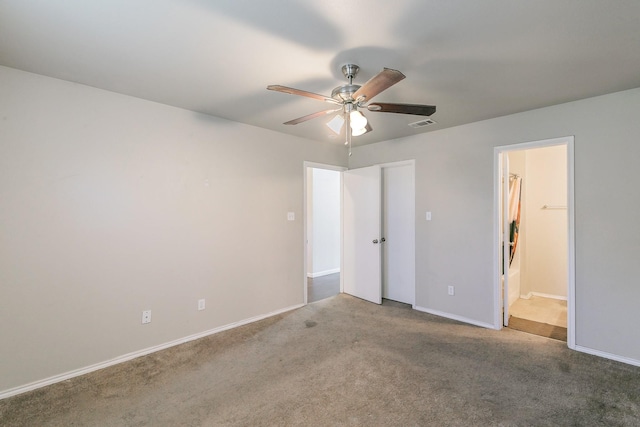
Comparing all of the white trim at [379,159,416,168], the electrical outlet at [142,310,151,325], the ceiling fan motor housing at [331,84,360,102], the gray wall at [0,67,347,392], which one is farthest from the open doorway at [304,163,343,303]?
the ceiling fan motor housing at [331,84,360,102]

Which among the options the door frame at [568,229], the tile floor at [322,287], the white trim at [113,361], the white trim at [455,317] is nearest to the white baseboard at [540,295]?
the door frame at [568,229]

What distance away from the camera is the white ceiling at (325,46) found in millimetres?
1583

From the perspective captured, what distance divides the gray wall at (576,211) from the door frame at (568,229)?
4 centimetres

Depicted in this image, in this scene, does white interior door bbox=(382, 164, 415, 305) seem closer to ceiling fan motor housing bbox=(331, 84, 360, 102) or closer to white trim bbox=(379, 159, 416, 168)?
white trim bbox=(379, 159, 416, 168)

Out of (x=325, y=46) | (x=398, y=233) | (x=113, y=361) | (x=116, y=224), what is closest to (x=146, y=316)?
(x=113, y=361)

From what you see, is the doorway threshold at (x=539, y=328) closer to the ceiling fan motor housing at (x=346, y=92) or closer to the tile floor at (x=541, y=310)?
the tile floor at (x=541, y=310)

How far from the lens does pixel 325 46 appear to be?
1907 mm

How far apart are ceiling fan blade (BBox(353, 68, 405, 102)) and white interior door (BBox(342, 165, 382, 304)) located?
8.11 ft

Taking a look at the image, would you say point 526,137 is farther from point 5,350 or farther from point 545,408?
point 5,350

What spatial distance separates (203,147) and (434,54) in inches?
97.8

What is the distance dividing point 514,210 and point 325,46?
391 cm

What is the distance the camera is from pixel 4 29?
1.76m

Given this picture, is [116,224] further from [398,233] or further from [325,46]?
[398,233]

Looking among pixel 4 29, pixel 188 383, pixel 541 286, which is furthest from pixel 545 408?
pixel 4 29
